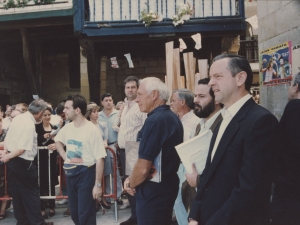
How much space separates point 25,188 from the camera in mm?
4797

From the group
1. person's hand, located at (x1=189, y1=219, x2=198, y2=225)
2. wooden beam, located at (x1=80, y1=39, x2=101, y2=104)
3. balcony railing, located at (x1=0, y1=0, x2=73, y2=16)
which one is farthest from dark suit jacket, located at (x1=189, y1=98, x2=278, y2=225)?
balcony railing, located at (x1=0, y1=0, x2=73, y2=16)

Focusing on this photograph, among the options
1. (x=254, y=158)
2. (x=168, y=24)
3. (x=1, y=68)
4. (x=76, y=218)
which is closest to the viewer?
(x=254, y=158)

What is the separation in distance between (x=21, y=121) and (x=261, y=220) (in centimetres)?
364

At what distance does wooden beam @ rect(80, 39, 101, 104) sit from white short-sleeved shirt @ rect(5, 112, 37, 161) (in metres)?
5.98

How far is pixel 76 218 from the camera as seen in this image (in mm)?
3973

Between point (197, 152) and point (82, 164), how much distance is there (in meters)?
1.94

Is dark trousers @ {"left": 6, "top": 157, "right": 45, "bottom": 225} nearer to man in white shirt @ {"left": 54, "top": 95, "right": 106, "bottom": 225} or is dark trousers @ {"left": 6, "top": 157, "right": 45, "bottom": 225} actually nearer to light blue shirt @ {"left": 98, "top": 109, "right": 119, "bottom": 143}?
man in white shirt @ {"left": 54, "top": 95, "right": 106, "bottom": 225}

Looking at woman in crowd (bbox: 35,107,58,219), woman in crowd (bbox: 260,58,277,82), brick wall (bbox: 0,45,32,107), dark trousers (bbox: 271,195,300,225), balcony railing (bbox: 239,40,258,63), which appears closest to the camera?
dark trousers (bbox: 271,195,300,225)

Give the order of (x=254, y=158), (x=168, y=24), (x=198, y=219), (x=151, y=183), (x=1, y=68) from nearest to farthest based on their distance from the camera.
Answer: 1. (x=254, y=158)
2. (x=198, y=219)
3. (x=151, y=183)
4. (x=168, y=24)
5. (x=1, y=68)

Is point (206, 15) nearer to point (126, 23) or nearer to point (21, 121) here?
point (126, 23)

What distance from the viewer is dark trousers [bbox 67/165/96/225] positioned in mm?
3859

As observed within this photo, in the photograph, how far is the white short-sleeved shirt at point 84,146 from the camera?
3.98m

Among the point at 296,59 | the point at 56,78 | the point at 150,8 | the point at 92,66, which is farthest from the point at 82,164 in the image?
the point at 56,78

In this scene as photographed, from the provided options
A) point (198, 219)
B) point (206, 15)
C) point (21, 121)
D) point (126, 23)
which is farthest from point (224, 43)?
point (198, 219)
